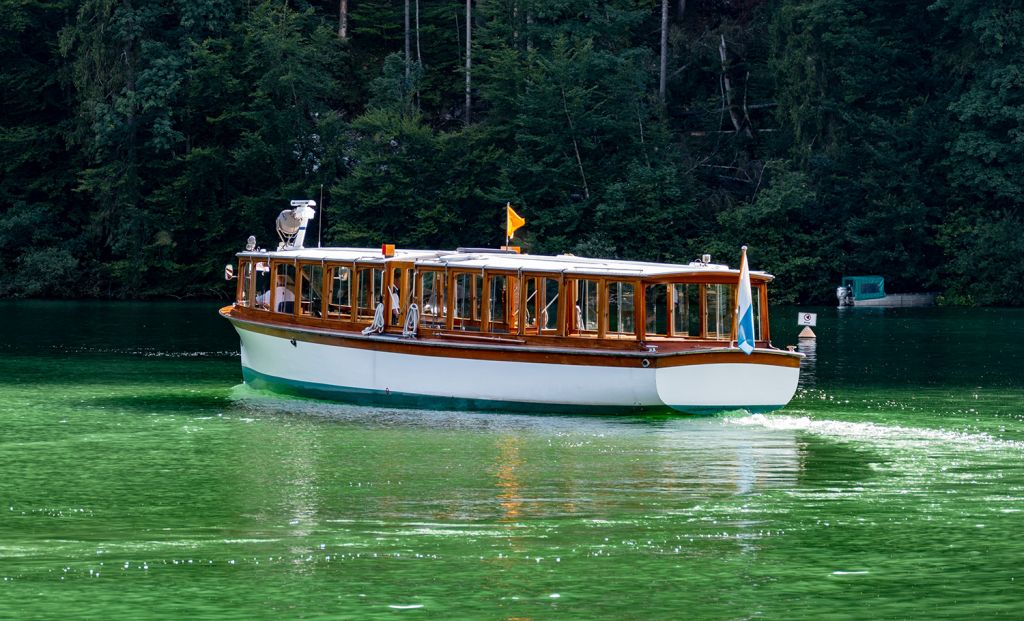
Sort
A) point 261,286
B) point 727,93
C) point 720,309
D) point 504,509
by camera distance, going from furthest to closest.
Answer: point 727,93 < point 261,286 < point 720,309 < point 504,509

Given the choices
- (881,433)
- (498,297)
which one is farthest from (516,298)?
(881,433)

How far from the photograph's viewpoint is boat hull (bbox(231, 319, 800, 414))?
28.0m

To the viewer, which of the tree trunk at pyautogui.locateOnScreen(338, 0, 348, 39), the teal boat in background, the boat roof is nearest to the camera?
the boat roof

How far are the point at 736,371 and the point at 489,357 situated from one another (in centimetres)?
445

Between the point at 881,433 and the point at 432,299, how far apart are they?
30.6 feet

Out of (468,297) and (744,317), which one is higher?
(468,297)

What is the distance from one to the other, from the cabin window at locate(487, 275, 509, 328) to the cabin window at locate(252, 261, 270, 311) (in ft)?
19.2

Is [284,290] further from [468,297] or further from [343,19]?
[343,19]

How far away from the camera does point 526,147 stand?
3110 inches

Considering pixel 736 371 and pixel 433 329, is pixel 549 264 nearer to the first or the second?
pixel 433 329

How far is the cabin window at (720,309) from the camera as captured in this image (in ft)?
97.7

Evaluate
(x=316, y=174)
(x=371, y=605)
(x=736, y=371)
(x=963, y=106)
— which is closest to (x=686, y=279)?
(x=736, y=371)

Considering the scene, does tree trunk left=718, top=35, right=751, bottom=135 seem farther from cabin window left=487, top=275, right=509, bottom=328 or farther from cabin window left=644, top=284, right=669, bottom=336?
cabin window left=487, top=275, right=509, bottom=328

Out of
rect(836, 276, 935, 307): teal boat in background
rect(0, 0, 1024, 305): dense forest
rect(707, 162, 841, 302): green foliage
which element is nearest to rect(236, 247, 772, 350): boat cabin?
rect(0, 0, 1024, 305): dense forest
